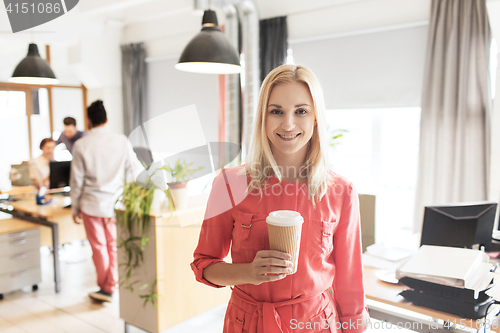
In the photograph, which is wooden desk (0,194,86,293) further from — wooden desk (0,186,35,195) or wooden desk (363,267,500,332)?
wooden desk (363,267,500,332)

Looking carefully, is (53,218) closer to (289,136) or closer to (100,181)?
(100,181)

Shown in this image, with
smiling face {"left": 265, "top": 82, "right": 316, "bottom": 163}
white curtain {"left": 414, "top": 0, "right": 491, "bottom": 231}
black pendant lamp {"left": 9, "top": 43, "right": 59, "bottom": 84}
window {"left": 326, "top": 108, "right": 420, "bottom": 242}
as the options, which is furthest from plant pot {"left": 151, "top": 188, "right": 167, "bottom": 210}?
white curtain {"left": 414, "top": 0, "right": 491, "bottom": 231}

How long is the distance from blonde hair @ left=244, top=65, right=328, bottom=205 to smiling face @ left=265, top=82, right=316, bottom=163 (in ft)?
0.05

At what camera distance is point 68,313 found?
3.09 meters

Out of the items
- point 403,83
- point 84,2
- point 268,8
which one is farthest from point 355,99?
point 84,2

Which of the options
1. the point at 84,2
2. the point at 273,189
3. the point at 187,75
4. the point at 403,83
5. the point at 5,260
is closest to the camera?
the point at 273,189

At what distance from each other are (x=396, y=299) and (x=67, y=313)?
8.43 feet

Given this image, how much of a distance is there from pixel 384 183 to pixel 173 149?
3628 millimetres

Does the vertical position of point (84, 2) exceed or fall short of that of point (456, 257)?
it exceeds it

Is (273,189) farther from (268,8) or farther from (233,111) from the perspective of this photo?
(268,8)

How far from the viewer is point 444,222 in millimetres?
1936

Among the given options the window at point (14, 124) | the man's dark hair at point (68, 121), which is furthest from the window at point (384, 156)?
the window at point (14, 124)

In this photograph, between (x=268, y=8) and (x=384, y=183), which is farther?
(x=268, y=8)

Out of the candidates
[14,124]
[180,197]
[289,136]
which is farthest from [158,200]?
[14,124]
